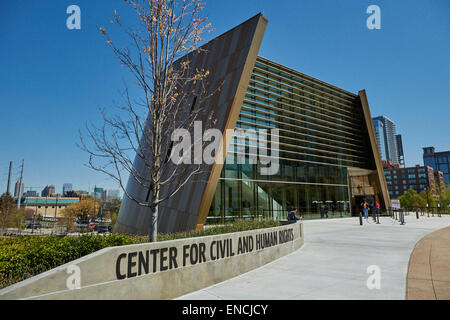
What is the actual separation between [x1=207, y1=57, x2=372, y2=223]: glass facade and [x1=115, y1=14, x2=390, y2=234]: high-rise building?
0.29 ft

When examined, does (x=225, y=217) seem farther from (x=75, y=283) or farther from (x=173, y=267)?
(x=75, y=283)

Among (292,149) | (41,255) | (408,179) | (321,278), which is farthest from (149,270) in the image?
(408,179)

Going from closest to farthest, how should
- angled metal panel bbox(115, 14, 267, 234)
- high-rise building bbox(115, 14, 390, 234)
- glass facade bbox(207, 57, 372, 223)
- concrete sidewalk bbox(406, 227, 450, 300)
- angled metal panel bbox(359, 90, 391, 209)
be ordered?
concrete sidewalk bbox(406, 227, 450, 300) < angled metal panel bbox(115, 14, 267, 234) < high-rise building bbox(115, 14, 390, 234) < glass facade bbox(207, 57, 372, 223) < angled metal panel bbox(359, 90, 391, 209)

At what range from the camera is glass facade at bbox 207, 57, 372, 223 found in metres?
18.8

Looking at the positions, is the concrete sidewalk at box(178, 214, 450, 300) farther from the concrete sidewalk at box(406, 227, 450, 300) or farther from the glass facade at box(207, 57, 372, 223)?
the glass facade at box(207, 57, 372, 223)

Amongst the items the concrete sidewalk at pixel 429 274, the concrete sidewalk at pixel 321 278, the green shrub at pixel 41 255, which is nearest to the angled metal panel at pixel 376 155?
the concrete sidewalk at pixel 429 274

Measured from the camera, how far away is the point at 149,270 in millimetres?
4664

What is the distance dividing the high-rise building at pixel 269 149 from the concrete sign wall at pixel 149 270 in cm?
579

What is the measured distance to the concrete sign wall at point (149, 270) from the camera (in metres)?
3.60

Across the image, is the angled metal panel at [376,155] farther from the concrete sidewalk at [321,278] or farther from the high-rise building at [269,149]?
the concrete sidewalk at [321,278]

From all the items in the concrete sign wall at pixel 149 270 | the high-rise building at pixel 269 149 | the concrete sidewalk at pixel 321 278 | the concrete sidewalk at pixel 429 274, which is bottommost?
the concrete sidewalk at pixel 321 278

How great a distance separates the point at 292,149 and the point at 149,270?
70.5 feet

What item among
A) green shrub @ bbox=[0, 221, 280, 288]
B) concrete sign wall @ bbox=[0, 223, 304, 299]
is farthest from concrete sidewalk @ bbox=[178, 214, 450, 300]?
green shrub @ bbox=[0, 221, 280, 288]

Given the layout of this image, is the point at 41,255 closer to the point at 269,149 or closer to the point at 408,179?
the point at 269,149
